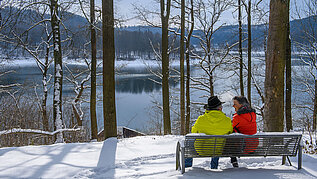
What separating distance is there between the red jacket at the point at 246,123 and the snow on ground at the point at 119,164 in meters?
0.64

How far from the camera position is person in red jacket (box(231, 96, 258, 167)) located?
12.4 ft

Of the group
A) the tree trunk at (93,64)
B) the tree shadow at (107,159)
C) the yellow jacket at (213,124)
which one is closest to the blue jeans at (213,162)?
the yellow jacket at (213,124)

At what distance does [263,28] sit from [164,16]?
946cm

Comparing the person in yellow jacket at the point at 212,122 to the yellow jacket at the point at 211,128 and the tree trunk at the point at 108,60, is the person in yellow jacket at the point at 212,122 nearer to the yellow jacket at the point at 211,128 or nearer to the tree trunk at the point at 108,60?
the yellow jacket at the point at 211,128

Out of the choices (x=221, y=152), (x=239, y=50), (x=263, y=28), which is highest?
(x=263, y=28)

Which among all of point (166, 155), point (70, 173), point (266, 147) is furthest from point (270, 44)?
point (70, 173)

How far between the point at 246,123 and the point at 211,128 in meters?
0.63

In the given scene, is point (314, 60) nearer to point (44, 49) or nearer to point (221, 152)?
point (221, 152)

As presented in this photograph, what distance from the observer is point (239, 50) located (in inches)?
614

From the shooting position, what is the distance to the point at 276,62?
5336 millimetres

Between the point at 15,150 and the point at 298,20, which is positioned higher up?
the point at 298,20

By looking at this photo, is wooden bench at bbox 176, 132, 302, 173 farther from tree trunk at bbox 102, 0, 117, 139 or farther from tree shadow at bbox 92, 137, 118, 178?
tree trunk at bbox 102, 0, 117, 139

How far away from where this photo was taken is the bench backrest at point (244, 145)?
365 centimetres

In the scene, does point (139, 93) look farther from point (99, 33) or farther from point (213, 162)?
point (213, 162)
